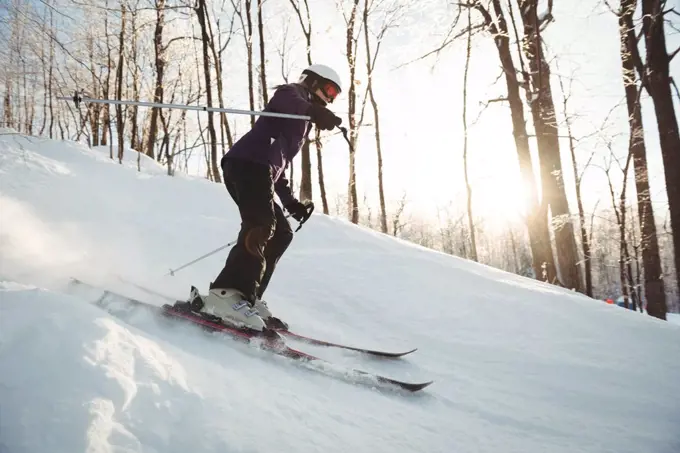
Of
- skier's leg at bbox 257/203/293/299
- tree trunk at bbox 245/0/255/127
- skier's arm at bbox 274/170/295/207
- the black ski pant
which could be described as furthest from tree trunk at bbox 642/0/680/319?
tree trunk at bbox 245/0/255/127

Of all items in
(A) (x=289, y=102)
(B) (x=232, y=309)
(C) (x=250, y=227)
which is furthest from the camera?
(A) (x=289, y=102)

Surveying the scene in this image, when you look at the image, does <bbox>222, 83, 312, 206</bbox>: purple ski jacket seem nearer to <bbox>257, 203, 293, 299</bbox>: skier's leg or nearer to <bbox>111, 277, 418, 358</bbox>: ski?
<bbox>257, 203, 293, 299</bbox>: skier's leg

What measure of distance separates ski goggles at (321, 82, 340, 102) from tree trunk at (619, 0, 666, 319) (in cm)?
758

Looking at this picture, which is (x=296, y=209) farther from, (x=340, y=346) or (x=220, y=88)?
(x=220, y=88)

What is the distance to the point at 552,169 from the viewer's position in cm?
827

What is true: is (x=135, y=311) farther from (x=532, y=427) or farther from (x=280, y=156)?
(x=532, y=427)

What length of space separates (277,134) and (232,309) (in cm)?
135

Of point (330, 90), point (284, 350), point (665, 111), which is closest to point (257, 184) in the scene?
point (330, 90)

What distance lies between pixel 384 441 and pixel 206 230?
391 cm

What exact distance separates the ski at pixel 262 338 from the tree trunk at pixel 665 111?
6.57 m

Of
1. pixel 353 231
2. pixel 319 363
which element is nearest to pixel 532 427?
pixel 319 363

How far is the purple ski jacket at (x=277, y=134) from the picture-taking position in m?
2.76

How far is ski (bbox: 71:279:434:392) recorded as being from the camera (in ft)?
7.04

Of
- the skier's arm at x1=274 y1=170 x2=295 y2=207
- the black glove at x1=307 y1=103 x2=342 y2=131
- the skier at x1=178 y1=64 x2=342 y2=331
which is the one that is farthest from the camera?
the skier's arm at x1=274 y1=170 x2=295 y2=207
